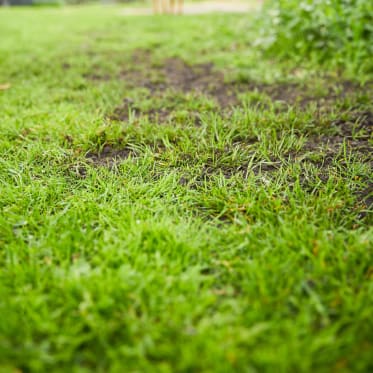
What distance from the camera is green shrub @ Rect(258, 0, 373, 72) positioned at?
131 inches

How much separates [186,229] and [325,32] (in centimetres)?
297

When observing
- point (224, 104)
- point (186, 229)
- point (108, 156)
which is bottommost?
point (186, 229)

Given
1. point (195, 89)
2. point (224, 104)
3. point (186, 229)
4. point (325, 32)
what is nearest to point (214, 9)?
point (325, 32)

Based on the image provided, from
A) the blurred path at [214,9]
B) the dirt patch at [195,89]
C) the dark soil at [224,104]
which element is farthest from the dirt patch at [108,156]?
the blurred path at [214,9]

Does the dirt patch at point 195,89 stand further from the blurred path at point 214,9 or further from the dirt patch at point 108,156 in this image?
the blurred path at point 214,9

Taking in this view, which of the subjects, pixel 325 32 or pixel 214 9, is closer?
pixel 325 32

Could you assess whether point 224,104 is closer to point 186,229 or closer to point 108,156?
point 108,156

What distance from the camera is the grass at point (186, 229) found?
1.07m

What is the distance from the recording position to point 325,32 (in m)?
3.56

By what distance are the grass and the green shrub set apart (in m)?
0.52

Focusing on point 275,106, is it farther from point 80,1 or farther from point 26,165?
point 80,1

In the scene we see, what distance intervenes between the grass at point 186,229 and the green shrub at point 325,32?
52 cm

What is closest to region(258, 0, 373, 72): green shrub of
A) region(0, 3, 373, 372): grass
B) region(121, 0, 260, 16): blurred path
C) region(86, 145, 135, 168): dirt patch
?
region(0, 3, 373, 372): grass

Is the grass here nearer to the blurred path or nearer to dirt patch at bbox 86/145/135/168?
dirt patch at bbox 86/145/135/168
